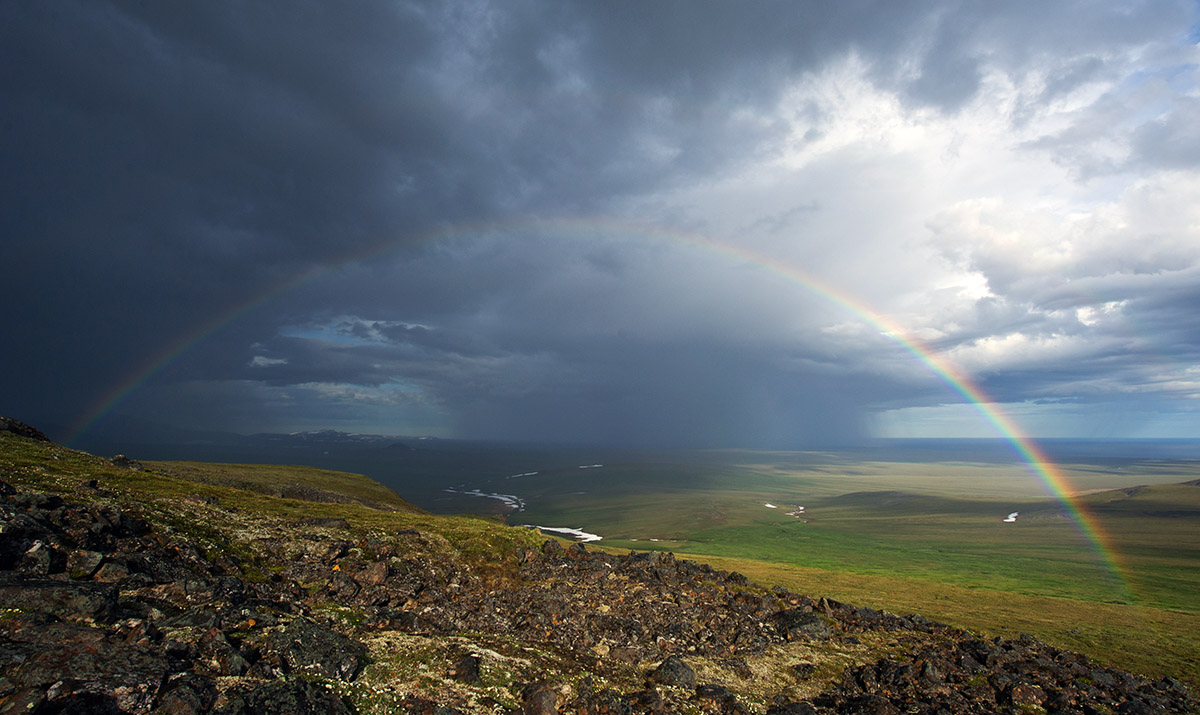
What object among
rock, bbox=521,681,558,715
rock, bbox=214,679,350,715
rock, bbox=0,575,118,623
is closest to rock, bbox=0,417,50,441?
rock, bbox=0,575,118,623

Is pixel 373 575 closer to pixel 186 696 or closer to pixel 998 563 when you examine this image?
pixel 186 696

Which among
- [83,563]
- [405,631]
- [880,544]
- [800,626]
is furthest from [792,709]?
[880,544]

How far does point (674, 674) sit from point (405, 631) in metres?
9.71

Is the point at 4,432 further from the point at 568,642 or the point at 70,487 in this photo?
the point at 568,642

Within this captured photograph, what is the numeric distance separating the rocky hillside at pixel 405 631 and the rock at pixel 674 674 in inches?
2.2

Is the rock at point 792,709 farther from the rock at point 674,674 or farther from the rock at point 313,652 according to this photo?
the rock at point 313,652

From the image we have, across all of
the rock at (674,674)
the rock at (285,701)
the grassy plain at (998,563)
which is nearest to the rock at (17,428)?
the rock at (285,701)

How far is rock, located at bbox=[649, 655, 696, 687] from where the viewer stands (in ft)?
58.2

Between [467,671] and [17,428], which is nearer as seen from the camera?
[467,671]

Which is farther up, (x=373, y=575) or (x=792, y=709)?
(x=373, y=575)

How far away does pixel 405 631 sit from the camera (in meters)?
17.8

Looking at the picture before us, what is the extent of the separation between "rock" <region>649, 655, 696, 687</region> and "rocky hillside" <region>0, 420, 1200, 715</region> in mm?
56

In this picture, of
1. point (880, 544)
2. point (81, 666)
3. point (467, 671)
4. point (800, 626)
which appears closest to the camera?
point (81, 666)

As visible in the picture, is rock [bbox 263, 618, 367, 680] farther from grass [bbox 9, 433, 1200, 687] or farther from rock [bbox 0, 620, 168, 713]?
grass [bbox 9, 433, 1200, 687]
